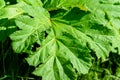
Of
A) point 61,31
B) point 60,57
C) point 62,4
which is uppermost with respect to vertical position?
point 62,4

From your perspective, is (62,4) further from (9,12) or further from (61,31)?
(9,12)

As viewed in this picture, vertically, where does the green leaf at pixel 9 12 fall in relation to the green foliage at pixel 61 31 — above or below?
above

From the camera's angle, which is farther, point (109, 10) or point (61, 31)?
point (109, 10)

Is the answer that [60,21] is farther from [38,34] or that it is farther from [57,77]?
[57,77]

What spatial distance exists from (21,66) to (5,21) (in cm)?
47

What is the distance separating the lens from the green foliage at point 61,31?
6.16ft

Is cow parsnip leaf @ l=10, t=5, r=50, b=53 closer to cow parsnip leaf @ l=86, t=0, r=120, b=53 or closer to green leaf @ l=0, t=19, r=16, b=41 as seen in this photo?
green leaf @ l=0, t=19, r=16, b=41

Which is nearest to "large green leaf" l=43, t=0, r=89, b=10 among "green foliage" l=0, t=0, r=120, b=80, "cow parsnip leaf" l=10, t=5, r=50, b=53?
"green foliage" l=0, t=0, r=120, b=80

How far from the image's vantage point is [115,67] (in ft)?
9.20

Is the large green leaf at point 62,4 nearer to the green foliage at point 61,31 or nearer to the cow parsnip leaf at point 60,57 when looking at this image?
the green foliage at point 61,31

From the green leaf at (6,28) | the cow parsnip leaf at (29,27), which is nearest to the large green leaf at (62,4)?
the cow parsnip leaf at (29,27)

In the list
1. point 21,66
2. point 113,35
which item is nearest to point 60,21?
point 113,35

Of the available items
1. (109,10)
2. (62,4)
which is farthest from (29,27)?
(109,10)

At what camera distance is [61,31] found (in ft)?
6.46
